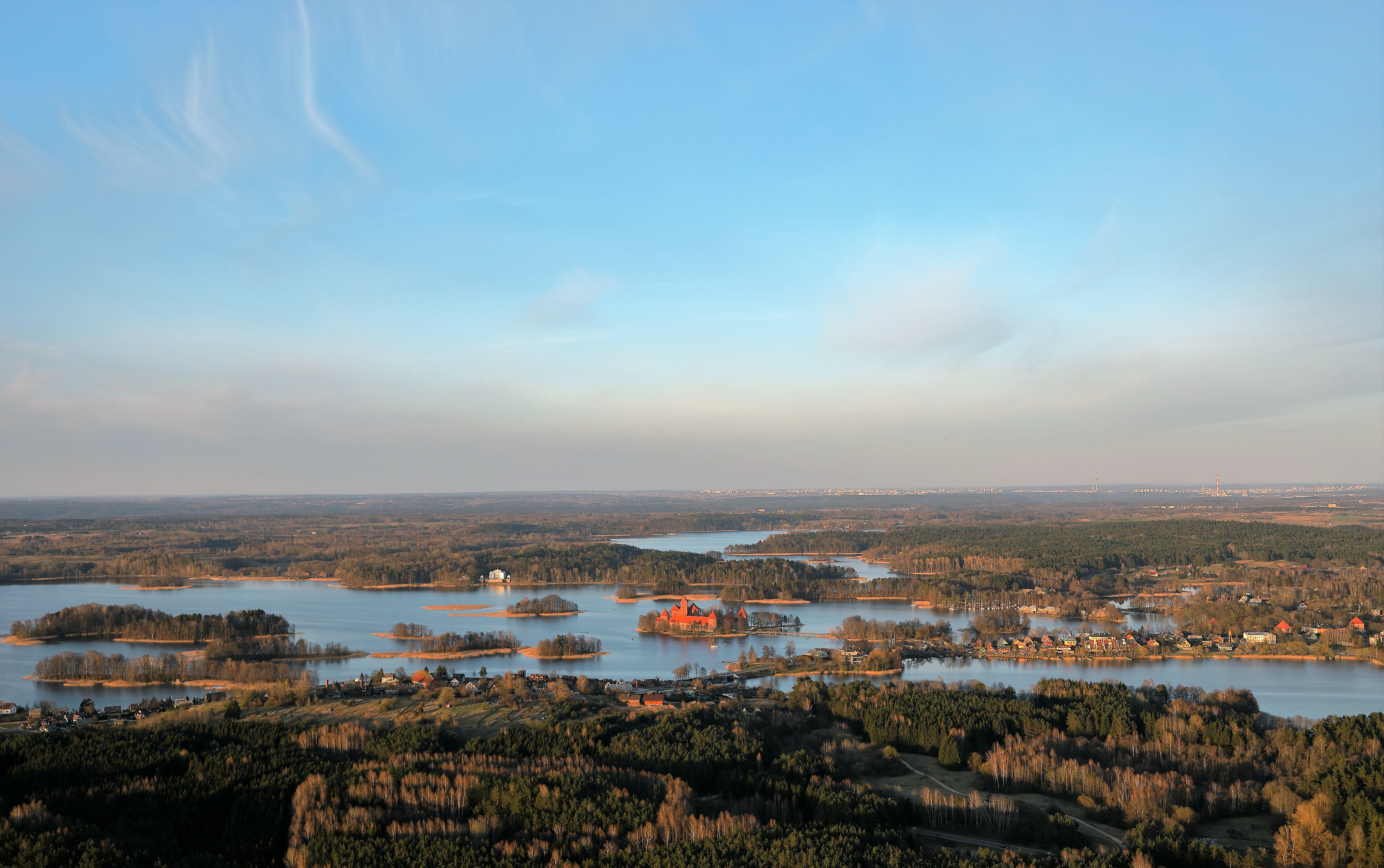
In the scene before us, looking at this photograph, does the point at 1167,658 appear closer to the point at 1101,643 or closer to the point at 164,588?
the point at 1101,643

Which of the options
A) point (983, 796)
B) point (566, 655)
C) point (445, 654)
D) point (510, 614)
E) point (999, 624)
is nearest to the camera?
point (983, 796)

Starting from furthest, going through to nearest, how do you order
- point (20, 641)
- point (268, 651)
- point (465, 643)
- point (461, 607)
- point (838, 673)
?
point (461, 607)
point (20, 641)
point (465, 643)
point (268, 651)
point (838, 673)

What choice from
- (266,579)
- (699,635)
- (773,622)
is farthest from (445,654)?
(266,579)

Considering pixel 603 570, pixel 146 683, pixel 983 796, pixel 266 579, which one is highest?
pixel 983 796

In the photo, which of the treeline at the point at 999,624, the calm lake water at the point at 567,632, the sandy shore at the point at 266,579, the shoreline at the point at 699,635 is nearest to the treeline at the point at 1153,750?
the calm lake water at the point at 567,632

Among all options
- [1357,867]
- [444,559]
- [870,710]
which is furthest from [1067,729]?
[444,559]

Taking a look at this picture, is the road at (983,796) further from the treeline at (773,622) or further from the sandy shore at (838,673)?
the treeline at (773,622)
